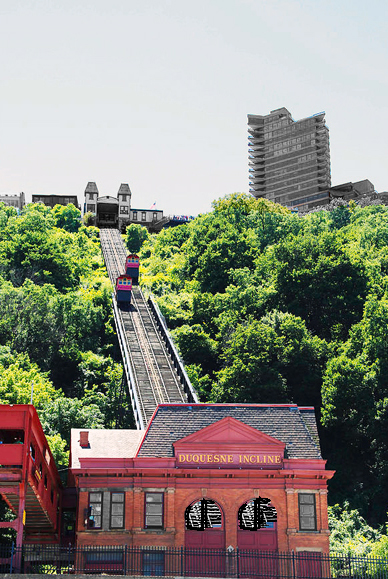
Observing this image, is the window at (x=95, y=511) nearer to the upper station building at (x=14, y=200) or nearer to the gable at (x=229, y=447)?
the gable at (x=229, y=447)

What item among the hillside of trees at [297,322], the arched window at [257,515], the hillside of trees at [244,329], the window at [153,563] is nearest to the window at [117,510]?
the window at [153,563]

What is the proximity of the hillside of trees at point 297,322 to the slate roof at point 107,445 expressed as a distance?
25.1 meters

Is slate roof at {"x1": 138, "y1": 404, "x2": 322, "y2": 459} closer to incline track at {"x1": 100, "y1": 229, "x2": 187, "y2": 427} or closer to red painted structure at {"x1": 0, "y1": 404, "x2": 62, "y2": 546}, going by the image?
red painted structure at {"x1": 0, "y1": 404, "x2": 62, "y2": 546}

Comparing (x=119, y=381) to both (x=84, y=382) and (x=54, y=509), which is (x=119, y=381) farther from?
(x=54, y=509)

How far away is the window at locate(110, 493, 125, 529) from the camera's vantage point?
→ 41494 millimetres

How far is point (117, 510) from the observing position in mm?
41719

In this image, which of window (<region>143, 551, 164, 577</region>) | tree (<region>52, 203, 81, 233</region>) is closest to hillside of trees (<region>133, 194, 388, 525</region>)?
window (<region>143, 551, 164, 577</region>)

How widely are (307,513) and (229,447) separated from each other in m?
5.32

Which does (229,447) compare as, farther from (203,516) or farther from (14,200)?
(14,200)

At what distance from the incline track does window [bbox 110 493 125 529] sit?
20.5 meters

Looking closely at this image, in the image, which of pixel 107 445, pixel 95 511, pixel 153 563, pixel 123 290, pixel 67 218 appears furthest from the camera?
pixel 67 218

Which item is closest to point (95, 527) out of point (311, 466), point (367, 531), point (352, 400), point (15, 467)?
point (15, 467)

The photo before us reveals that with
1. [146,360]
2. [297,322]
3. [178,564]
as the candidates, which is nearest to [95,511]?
[178,564]

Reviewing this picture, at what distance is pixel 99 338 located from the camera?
9000 cm
